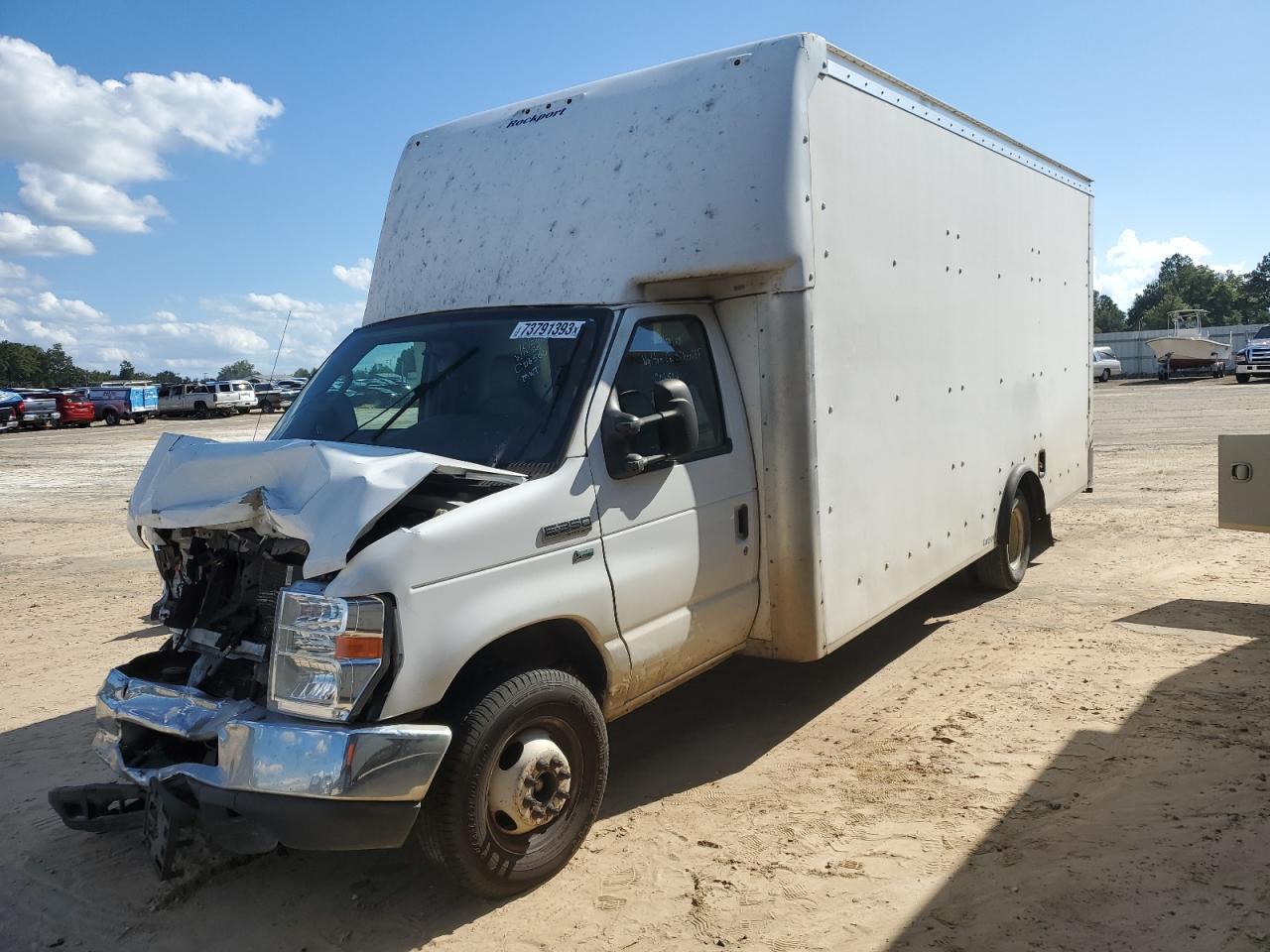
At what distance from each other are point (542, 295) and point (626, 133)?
3.12 ft

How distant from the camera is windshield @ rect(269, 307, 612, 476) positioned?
4.23m

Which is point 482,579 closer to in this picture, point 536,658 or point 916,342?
point 536,658

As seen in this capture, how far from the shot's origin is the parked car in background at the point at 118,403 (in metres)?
44.7

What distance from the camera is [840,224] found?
17.0 feet

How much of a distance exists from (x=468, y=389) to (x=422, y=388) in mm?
258

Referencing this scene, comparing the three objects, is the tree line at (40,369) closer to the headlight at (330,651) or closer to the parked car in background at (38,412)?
the parked car in background at (38,412)

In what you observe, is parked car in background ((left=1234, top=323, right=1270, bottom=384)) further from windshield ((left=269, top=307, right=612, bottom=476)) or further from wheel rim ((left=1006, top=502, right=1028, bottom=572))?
windshield ((left=269, top=307, right=612, bottom=476))

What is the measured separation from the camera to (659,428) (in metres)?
4.45

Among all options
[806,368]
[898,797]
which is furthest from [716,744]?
[806,368]

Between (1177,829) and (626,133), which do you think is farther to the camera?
(626,133)

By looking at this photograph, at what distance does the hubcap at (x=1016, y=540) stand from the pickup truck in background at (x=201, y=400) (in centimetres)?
4621

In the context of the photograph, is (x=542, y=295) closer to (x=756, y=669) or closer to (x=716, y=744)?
(x=716, y=744)

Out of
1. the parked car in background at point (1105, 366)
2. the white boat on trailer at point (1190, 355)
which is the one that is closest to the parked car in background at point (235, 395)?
the parked car in background at point (1105, 366)

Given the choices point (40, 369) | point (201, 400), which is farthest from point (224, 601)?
point (40, 369)
